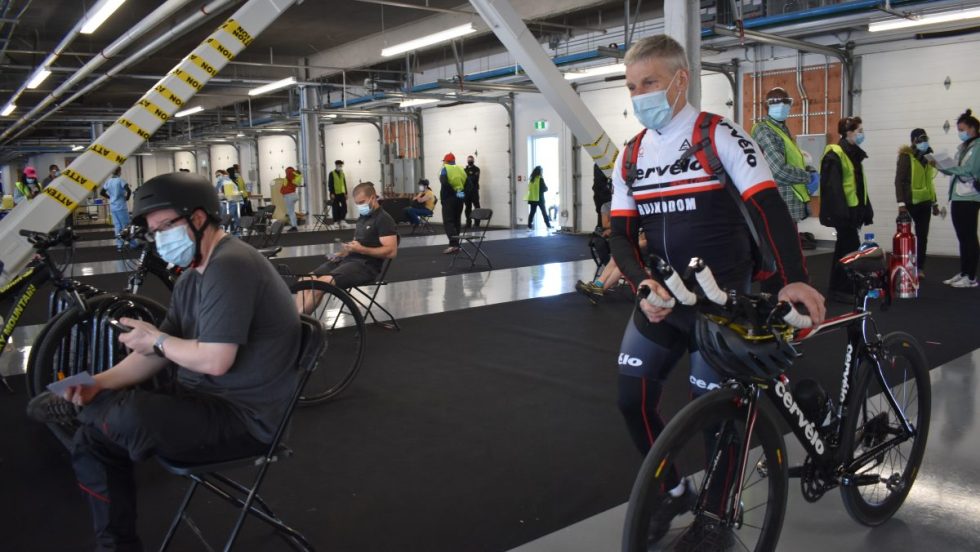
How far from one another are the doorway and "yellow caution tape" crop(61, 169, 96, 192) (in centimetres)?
1324

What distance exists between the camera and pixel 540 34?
14648mm

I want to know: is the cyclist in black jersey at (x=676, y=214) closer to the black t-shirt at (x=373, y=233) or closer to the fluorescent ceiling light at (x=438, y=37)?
the black t-shirt at (x=373, y=233)

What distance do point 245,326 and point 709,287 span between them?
1.20 metres

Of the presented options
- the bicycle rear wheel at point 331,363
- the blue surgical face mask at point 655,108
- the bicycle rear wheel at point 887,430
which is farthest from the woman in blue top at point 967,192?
the blue surgical face mask at point 655,108

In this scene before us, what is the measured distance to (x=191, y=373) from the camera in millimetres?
2172

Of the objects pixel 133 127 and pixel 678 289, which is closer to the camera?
pixel 678 289

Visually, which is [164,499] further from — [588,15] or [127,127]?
[588,15]

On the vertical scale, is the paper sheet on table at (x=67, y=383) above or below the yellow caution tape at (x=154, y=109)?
below

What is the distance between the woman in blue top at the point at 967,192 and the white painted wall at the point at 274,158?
76.6 ft

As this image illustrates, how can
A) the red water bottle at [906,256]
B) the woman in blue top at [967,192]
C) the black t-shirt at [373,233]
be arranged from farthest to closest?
the woman in blue top at [967,192] < the red water bottle at [906,256] < the black t-shirt at [373,233]

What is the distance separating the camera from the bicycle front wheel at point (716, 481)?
1.70m

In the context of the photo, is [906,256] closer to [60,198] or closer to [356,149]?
[60,198]

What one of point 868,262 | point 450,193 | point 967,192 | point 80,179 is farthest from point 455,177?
point 868,262

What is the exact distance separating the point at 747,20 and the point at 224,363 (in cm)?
1012
